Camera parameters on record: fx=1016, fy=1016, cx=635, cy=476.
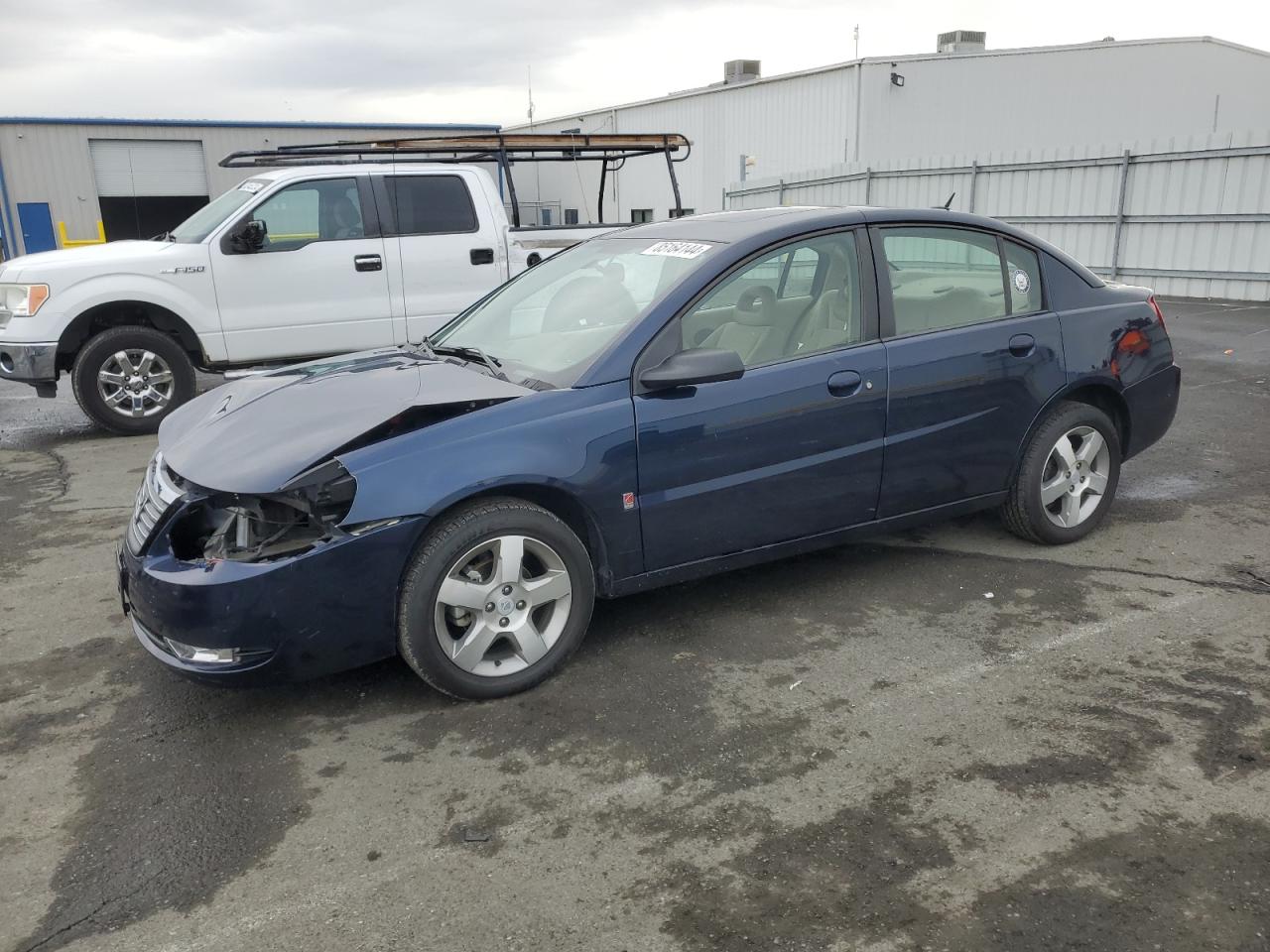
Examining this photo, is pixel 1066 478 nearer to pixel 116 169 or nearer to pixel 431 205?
pixel 431 205

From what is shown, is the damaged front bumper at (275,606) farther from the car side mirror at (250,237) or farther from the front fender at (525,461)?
the car side mirror at (250,237)

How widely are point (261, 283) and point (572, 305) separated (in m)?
4.88

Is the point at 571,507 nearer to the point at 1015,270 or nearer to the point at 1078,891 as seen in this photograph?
the point at 1078,891

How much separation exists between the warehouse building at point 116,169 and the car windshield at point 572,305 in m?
22.0

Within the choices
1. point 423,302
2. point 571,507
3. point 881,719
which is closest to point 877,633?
point 881,719

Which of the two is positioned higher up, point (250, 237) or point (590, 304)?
point (250, 237)

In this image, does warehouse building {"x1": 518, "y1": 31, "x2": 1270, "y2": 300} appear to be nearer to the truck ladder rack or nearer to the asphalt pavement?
the truck ladder rack

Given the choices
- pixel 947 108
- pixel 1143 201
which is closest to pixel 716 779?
pixel 1143 201

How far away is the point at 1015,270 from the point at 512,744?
3107mm

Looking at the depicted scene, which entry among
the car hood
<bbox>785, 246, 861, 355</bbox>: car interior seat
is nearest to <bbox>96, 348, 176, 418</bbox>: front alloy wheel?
the car hood

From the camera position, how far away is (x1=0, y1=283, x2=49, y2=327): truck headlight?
302 inches

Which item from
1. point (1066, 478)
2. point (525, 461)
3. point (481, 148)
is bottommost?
point (1066, 478)

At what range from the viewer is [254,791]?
9.98ft

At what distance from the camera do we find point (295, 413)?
364 cm
